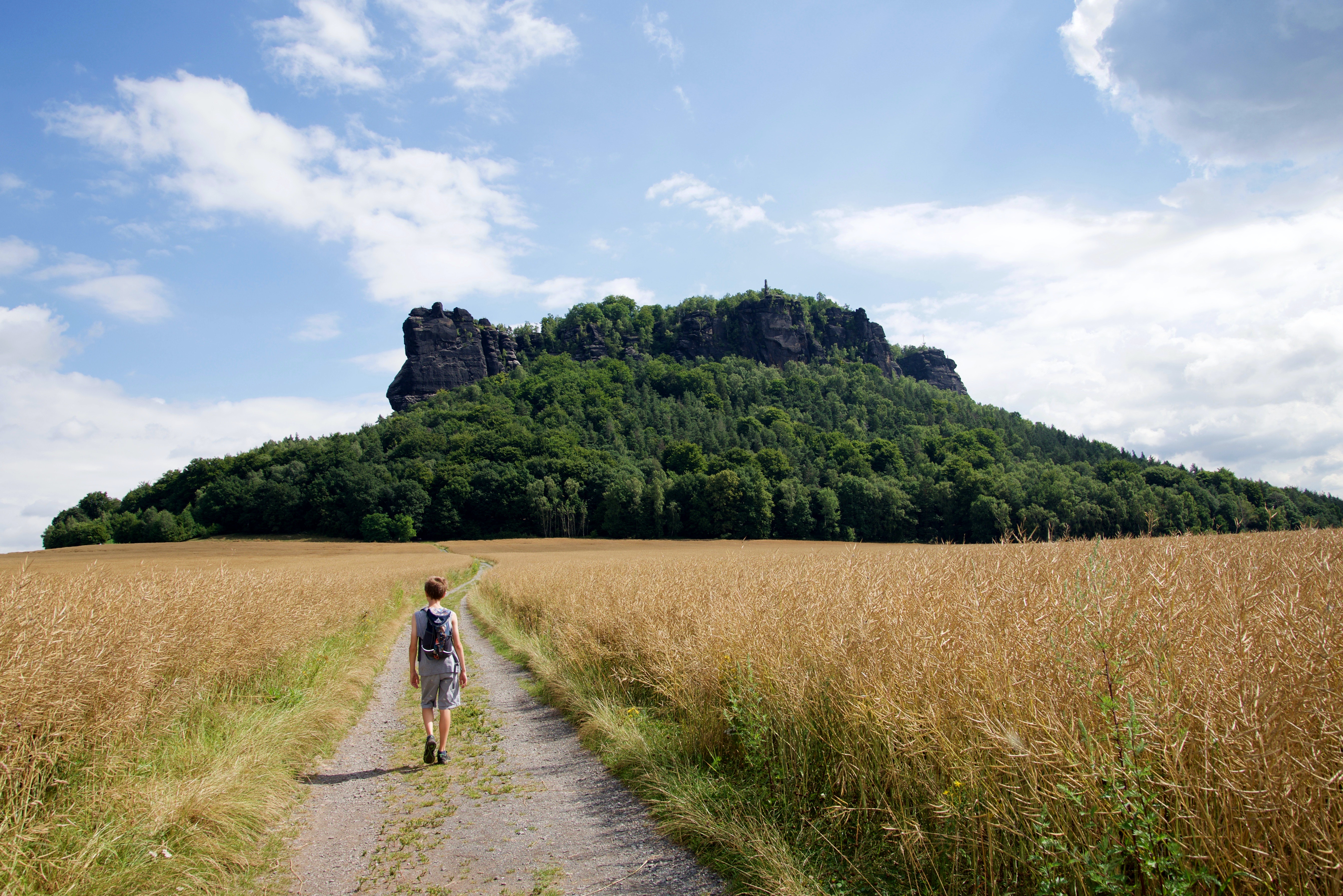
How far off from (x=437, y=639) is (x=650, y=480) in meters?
80.2

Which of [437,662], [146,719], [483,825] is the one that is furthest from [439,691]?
[146,719]

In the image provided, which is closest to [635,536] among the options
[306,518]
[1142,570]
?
[306,518]

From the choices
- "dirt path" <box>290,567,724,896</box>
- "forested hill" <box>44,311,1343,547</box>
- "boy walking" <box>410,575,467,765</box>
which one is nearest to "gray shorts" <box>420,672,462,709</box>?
"boy walking" <box>410,575,467,765</box>

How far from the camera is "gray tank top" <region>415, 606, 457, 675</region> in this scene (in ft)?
24.7

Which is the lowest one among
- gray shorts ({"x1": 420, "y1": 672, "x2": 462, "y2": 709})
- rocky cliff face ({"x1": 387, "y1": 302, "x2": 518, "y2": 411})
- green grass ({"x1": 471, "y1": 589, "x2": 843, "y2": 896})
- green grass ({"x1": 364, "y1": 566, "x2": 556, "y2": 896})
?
green grass ({"x1": 364, "y1": 566, "x2": 556, "y2": 896})

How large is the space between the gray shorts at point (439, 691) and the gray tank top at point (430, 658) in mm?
48

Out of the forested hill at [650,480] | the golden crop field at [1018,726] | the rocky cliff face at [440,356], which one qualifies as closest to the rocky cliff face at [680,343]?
the rocky cliff face at [440,356]

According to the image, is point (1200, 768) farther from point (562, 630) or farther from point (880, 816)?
point (562, 630)

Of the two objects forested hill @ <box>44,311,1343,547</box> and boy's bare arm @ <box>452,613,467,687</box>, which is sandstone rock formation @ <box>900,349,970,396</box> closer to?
forested hill @ <box>44,311,1343,547</box>

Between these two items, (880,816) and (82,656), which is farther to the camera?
(82,656)

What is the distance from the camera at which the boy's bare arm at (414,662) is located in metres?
7.54

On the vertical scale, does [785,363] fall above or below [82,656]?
above

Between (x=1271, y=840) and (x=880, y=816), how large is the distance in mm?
2246

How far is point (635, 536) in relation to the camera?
81.4 meters
